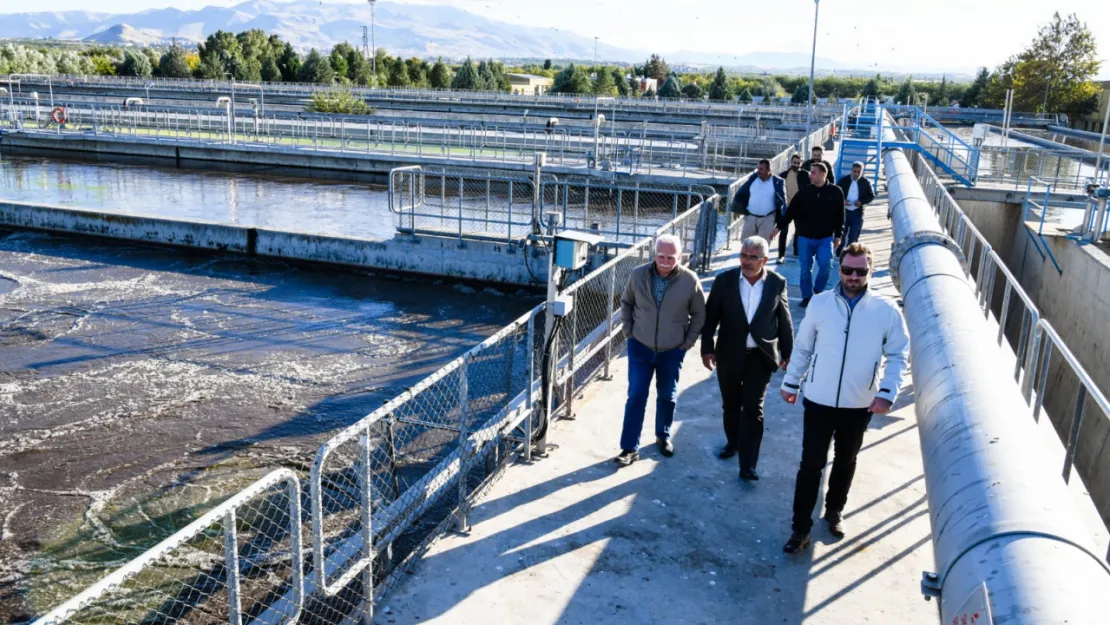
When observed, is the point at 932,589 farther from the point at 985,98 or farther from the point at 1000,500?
the point at 985,98

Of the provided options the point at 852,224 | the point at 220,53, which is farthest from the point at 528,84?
the point at 852,224

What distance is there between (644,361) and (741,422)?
818 millimetres

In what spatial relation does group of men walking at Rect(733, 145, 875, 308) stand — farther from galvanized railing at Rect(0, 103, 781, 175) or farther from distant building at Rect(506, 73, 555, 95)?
distant building at Rect(506, 73, 555, 95)

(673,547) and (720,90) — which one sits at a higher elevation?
(720,90)

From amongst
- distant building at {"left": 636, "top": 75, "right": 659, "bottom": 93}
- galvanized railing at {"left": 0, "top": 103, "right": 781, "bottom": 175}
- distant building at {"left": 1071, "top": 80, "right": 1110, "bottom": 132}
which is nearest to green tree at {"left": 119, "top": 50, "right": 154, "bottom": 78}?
galvanized railing at {"left": 0, "top": 103, "right": 781, "bottom": 175}

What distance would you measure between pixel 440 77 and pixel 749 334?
7584 centimetres

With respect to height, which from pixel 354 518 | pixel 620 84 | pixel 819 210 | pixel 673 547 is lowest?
pixel 354 518

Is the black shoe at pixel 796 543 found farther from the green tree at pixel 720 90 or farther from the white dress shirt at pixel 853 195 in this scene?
the green tree at pixel 720 90

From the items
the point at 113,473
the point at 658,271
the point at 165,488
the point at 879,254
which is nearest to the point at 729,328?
the point at 658,271

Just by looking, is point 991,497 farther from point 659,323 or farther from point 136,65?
point 136,65

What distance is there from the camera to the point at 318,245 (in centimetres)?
1923

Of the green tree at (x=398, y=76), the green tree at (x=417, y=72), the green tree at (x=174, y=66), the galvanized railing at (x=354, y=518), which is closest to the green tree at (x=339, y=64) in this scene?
the green tree at (x=398, y=76)

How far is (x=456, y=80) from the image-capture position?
256 ft

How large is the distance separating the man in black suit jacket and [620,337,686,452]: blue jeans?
0.97 ft
